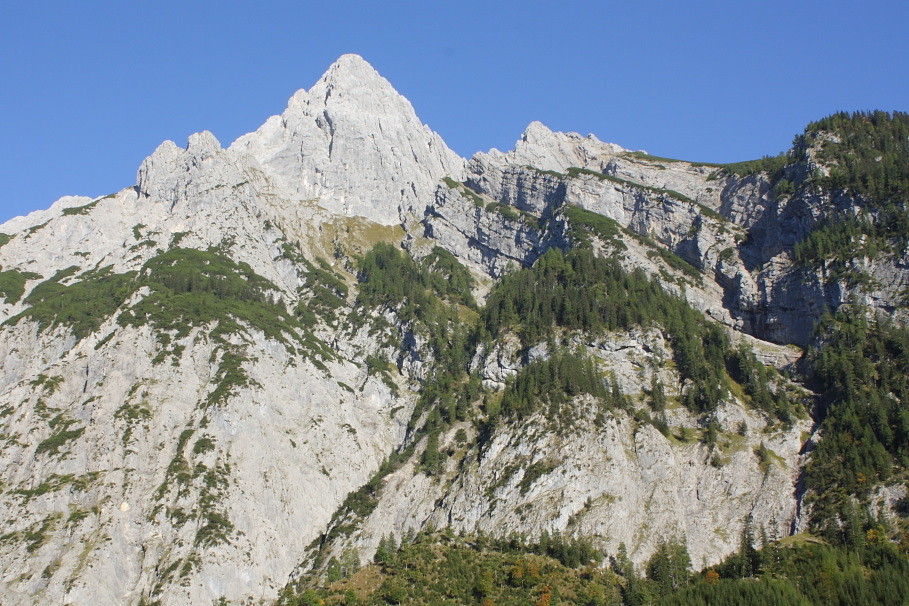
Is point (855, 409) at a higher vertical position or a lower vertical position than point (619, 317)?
lower

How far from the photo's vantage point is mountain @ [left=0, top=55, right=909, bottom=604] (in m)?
120

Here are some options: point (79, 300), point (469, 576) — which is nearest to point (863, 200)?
point (469, 576)

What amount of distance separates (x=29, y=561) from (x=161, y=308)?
199ft

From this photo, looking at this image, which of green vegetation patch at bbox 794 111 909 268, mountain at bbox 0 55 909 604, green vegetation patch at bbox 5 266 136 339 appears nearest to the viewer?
mountain at bbox 0 55 909 604

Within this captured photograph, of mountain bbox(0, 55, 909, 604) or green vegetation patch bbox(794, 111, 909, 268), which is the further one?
green vegetation patch bbox(794, 111, 909, 268)

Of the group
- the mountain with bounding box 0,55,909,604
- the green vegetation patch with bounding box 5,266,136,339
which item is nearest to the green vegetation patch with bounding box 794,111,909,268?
the mountain with bounding box 0,55,909,604

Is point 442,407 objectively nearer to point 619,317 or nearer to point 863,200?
point 619,317

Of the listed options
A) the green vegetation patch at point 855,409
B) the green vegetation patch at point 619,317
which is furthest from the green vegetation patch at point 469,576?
the green vegetation patch at point 619,317

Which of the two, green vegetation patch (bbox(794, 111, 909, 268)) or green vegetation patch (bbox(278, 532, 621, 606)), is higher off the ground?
green vegetation patch (bbox(794, 111, 909, 268))

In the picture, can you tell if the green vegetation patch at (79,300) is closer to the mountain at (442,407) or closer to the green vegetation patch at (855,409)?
the mountain at (442,407)

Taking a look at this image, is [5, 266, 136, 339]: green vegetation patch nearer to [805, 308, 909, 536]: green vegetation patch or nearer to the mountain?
the mountain

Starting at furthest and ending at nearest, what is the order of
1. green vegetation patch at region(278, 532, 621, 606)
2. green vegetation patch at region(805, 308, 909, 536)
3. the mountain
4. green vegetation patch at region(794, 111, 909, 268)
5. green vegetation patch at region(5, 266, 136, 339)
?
green vegetation patch at region(794, 111, 909, 268) < green vegetation patch at region(5, 266, 136, 339) < the mountain < green vegetation patch at region(805, 308, 909, 536) < green vegetation patch at region(278, 532, 621, 606)

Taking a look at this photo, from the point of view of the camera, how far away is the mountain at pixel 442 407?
120m

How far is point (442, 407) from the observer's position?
157 metres
